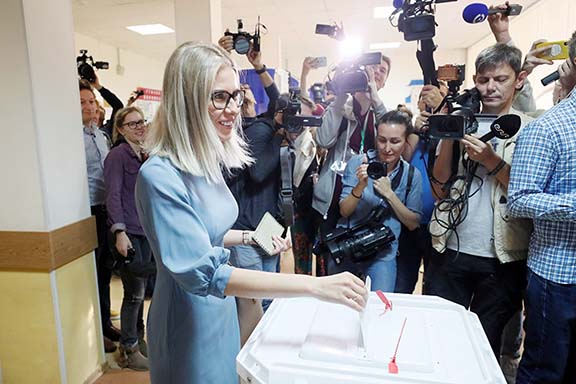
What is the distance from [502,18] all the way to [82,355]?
2.38m

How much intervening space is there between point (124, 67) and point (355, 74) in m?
6.23

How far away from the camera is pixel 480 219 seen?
1.42 metres

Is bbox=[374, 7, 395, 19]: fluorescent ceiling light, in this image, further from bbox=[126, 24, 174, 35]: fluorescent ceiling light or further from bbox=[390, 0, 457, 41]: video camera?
bbox=[390, 0, 457, 41]: video camera

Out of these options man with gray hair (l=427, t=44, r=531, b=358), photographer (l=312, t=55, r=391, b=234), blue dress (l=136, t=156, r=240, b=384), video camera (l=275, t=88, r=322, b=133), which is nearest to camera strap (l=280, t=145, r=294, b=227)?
video camera (l=275, t=88, r=322, b=133)

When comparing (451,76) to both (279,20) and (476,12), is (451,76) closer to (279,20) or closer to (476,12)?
(476,12)

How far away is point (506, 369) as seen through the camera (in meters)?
1.82

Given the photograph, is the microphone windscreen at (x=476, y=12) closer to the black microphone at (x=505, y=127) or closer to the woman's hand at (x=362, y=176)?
the black microphone at (x=505, y=127)

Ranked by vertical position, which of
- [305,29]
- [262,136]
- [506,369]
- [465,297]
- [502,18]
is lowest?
[506,369]

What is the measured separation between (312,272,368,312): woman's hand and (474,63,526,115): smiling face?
41.5 inches

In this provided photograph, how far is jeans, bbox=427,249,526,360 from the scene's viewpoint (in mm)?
1417

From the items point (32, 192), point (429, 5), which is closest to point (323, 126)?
point (429, 5)

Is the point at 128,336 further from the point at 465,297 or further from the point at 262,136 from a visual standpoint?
the point at 465,297

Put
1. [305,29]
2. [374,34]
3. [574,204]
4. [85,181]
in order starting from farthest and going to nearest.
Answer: [374,34], [305,29], [85,181], [574,204]

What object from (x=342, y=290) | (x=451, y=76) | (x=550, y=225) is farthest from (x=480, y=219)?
(x=342, y=290)
